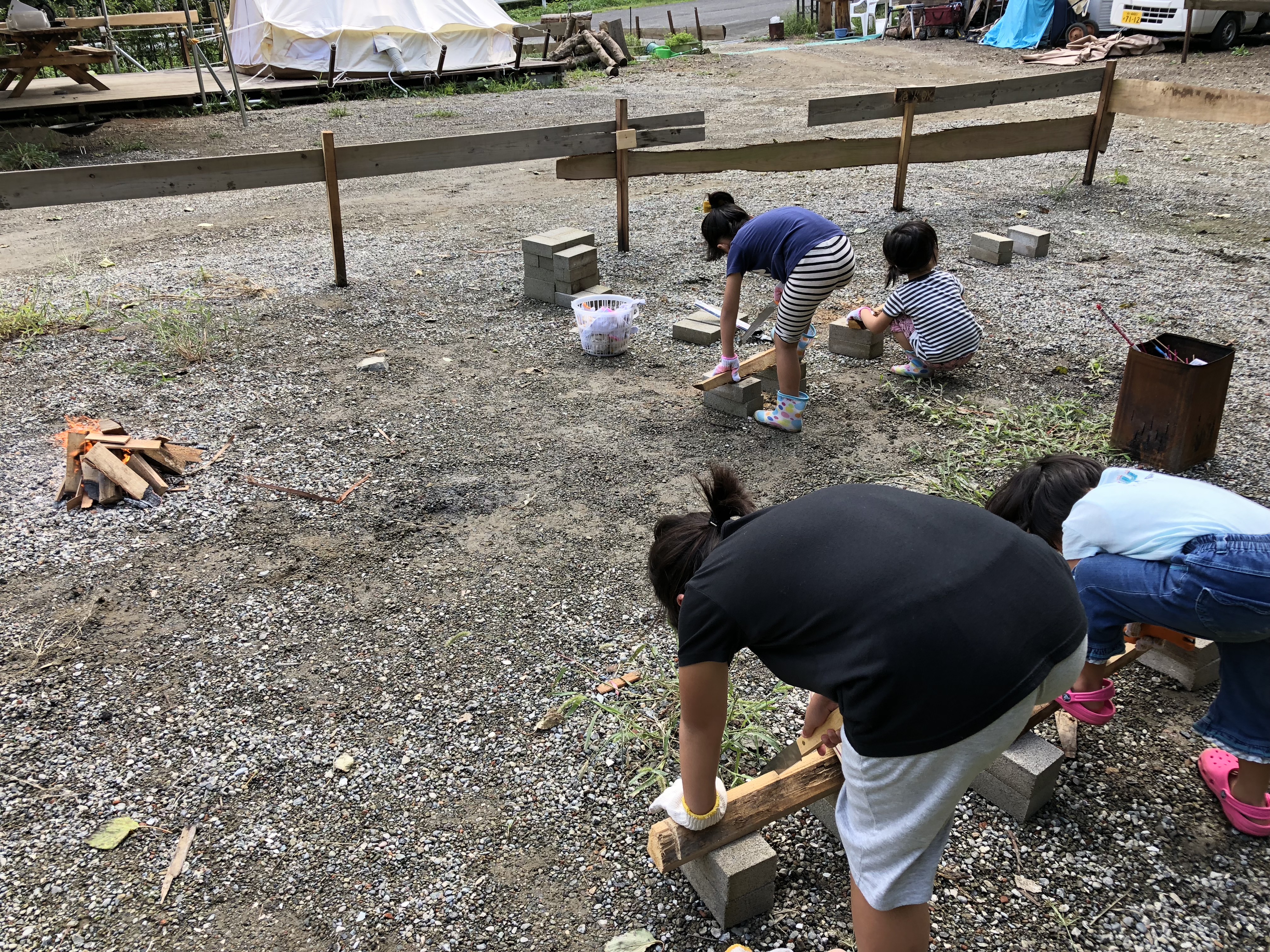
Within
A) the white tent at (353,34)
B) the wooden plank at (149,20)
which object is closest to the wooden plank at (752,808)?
the wooden plank at (149,20)

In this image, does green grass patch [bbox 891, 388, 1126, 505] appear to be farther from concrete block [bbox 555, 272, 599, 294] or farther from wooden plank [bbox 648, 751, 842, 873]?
concrete block [bbox 555, 272, 599, 294]

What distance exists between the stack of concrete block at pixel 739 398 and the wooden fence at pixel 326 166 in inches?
130

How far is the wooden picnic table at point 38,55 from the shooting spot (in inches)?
Answer: 514

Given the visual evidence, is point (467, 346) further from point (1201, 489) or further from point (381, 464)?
point (1201, 489)

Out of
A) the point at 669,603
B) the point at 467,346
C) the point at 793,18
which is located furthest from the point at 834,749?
the point at 793,18

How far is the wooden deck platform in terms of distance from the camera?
14.1 m

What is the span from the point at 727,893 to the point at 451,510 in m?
2.48

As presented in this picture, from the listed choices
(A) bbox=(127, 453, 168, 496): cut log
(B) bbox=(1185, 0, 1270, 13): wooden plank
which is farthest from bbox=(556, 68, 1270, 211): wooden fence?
(B) bbox=(1185, 0, 1270, 13): wooden plank

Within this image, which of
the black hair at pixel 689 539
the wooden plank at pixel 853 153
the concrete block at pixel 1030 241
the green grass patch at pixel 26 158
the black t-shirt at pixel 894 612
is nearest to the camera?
the black t-shirt at pixel 894 612

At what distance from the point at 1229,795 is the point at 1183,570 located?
31.8 inches

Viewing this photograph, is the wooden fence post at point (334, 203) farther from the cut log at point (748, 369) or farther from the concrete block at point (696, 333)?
the cut log at point (748, 369)

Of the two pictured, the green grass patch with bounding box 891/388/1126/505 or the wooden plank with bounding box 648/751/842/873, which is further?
the green grass patch with bounding box 891/388/1126/505

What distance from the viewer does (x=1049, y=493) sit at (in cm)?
262

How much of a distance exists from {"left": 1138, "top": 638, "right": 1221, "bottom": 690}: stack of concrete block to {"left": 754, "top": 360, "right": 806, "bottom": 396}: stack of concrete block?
2.45m
